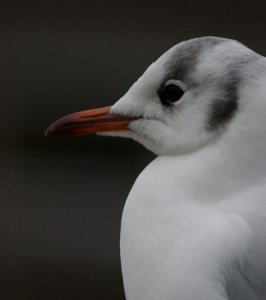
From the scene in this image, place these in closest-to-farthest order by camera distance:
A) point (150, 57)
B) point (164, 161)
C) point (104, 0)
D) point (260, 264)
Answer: point (260, 264)
point (164, 161)
point (150, 57)
point (104, 0)

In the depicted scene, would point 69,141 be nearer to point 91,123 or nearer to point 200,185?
point 91,123

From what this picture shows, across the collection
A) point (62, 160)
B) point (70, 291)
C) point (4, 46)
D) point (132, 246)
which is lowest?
point (70, 291)

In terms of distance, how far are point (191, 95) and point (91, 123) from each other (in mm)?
132

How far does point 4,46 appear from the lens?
211 cm

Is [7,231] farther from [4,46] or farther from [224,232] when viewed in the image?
[224,232]

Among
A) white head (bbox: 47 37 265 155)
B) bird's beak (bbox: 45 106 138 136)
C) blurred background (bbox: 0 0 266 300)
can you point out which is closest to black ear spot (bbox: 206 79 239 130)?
white head (bbox: 47 37 265 155)

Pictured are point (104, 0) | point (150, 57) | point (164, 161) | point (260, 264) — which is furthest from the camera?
point (104, 0)

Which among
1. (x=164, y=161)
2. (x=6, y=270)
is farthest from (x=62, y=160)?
(x=164, y=161)

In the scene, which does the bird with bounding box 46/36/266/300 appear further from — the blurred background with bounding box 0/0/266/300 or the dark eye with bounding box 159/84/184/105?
the blurred background with bounding box 0/0/266/300

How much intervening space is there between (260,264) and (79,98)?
1.08 metres

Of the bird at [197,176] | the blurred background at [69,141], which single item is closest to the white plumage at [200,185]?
the bird at [197,176]

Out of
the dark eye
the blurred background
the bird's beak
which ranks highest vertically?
the dark eye

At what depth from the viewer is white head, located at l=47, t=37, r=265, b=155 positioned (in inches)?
45.4

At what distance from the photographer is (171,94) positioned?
119 centimetres
